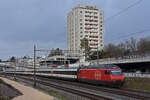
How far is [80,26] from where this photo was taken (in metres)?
128

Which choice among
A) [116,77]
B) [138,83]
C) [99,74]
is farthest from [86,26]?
[116,77]

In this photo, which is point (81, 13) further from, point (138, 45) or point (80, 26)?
point (138, 45)

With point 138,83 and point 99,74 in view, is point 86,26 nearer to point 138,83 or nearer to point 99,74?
point 99,74

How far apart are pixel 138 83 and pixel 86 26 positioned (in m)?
99.0

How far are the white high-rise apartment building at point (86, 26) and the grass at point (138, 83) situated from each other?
9073 centimetres

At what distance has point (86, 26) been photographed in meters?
130

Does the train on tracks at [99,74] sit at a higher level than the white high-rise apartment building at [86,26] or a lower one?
lower

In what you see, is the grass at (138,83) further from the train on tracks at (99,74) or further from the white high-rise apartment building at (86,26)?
the white high-rise apartment building at (86,26)

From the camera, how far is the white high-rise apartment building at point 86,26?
128875mm

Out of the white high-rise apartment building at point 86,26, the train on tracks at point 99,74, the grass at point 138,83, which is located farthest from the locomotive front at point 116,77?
the white high-rise apartment building at point 86,26

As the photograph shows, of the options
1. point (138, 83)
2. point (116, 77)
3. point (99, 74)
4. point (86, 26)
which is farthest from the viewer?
point (86, 26)

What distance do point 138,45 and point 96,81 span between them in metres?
51.1

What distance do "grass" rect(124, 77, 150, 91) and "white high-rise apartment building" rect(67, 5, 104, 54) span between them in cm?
9073

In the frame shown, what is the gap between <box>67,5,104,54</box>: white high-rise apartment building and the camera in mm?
128875
